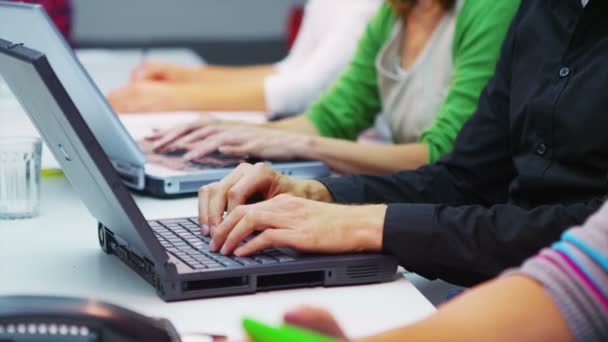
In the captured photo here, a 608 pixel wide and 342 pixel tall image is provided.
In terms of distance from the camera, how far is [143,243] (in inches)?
43.3

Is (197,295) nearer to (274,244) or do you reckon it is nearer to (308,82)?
(274,244)

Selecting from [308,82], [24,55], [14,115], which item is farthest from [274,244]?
[308,82]

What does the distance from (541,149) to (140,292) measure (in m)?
0.61

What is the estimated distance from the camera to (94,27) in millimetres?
6891

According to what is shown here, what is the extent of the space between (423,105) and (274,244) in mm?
978

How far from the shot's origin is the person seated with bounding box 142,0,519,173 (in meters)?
1.86

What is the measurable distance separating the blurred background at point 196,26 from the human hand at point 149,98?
4187 mm

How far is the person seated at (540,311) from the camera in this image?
750 millimetres

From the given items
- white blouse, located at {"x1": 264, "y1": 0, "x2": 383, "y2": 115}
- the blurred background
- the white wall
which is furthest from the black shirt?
the white wall

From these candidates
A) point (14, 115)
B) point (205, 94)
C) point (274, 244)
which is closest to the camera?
point (274, 244)

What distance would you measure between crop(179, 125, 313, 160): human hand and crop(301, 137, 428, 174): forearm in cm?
2

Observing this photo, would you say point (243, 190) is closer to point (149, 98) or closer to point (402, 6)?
point (402, 6)

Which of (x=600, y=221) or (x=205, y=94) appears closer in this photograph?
(x=600, y=221)

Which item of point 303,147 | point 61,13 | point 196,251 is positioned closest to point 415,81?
point 303,147
